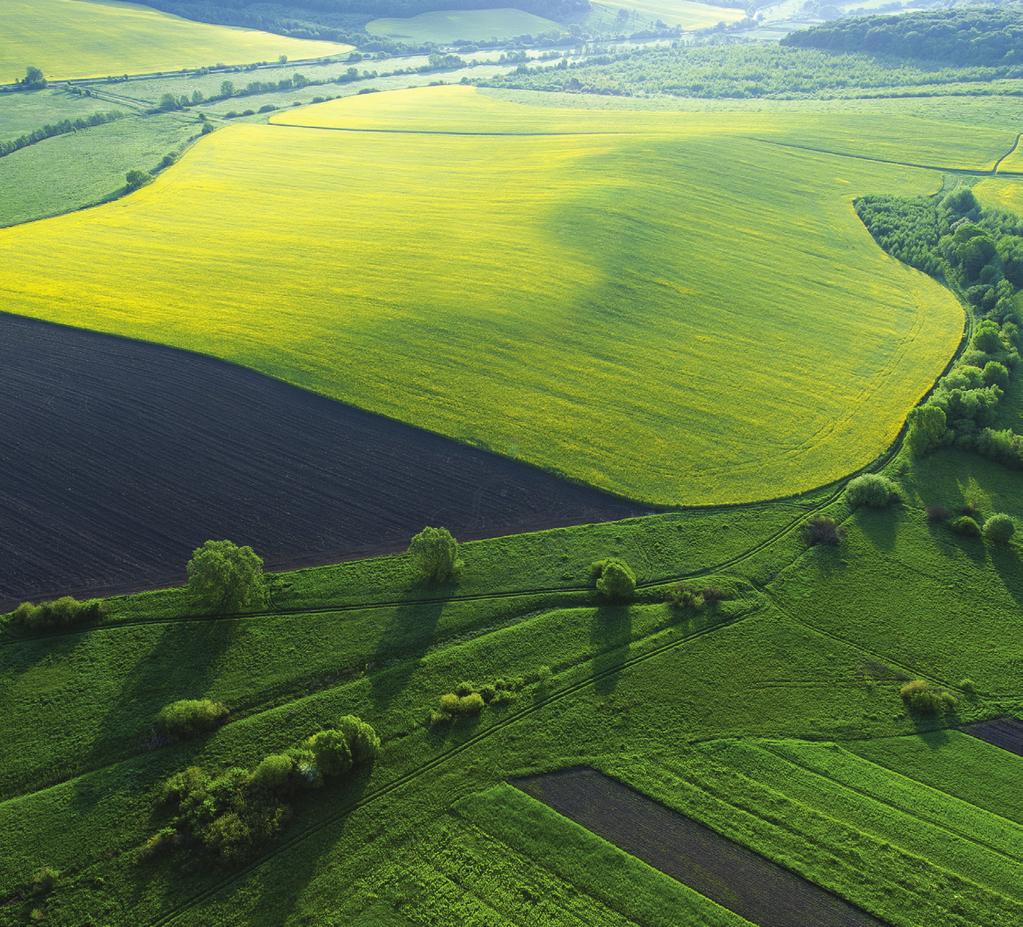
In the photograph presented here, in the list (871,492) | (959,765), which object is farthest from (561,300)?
(959,765)

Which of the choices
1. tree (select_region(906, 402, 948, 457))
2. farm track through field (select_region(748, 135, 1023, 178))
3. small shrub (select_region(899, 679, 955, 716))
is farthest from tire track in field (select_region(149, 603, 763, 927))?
farm track through field (select_region(748, 135, 1023, 178))

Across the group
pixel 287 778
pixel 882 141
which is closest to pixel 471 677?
pixel 287 778

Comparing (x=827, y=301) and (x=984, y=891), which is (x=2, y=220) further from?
(x=984, y=891)

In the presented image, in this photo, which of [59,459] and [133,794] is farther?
[59,459]

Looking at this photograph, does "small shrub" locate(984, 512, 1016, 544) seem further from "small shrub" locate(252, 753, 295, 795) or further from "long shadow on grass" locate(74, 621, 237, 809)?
"long shadow on grass" locate(74, 621, 237, 809)

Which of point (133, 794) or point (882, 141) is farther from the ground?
point (882, 141)

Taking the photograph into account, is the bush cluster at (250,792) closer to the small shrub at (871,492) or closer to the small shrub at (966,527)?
the small shrub at (871,492)

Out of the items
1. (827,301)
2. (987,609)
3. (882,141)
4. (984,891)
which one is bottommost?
(984,891)
